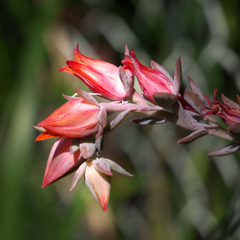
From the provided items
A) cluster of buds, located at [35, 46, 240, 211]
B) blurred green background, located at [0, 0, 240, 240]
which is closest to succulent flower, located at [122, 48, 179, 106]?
cluster of buds, located at [35, 46, 240, 211]

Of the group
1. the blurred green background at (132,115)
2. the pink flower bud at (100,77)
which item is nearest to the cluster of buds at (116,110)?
the pink flower bud at (100,77)

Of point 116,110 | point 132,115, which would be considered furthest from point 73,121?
point 132,115

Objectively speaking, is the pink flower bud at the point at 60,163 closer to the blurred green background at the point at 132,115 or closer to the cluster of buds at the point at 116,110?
the cluster of buds at the point at 116,110

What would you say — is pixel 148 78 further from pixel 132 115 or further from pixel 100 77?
pixel 132 115

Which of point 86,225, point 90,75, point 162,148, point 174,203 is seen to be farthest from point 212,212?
point 90,75

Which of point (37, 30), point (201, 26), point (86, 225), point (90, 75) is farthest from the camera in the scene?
point (86, 225)

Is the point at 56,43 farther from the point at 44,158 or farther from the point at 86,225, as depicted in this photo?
the point at 86,225

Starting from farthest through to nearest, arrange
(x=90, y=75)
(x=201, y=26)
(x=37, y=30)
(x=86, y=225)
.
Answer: (x=86, y=225)
(x=201, y=26)
(x=37, y=30)
(x=90, y=75)

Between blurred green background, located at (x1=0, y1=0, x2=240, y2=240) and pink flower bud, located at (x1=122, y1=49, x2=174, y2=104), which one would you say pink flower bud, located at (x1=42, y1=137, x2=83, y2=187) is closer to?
pink flower bud, located at (x1=122, y1=49, x2=174, y2=104)
